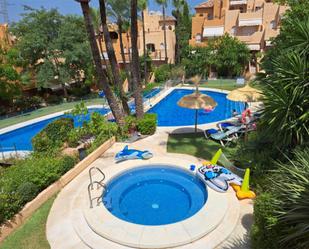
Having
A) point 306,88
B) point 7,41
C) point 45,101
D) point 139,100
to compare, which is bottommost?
point 45,101

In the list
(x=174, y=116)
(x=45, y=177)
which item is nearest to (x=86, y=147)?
(x=45, y=177)

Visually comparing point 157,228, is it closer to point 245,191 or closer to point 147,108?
point 245,191

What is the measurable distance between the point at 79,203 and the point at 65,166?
255 centimetres

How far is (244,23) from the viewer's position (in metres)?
40.0

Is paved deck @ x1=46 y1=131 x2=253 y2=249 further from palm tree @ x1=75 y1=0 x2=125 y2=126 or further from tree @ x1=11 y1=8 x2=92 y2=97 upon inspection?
tree @ x1=11 y1=8 x2=92 y2=97

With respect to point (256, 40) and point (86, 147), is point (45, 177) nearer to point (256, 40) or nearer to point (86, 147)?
point (86, 147)

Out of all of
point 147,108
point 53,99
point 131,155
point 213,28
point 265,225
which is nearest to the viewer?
point 265,225

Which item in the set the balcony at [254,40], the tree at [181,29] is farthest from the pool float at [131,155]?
the balcony at [254,40]

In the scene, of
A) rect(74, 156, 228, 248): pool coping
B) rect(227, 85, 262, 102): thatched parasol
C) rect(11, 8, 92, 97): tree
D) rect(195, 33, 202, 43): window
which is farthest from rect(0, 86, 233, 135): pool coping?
rect(195, 33, 202, 43): window

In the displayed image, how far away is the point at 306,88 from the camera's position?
21.8ft

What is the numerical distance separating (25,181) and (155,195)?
17.3ft

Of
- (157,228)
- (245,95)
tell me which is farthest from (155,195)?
(245,95)

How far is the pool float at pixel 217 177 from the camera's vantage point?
9531 mm

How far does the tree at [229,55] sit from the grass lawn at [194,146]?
2404cm
